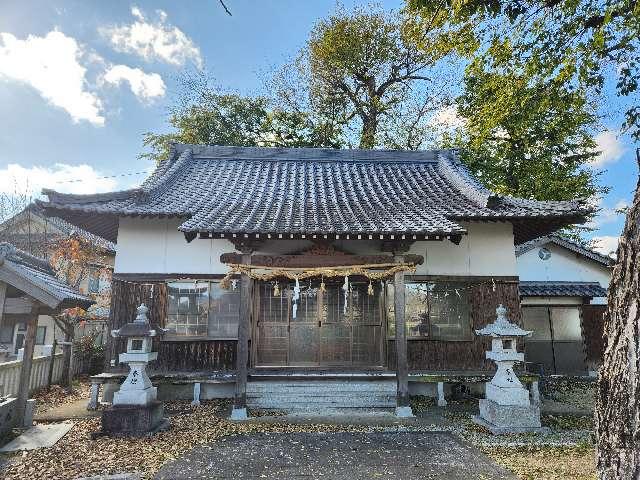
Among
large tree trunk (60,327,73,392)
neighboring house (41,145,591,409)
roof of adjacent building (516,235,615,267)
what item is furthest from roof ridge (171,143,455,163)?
large tree trunk (60,327,73,392)

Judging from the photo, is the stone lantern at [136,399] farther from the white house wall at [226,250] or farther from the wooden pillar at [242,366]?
the white house wall at [226,250]

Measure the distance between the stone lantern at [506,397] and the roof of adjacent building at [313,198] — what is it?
244cm

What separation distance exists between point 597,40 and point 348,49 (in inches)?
712

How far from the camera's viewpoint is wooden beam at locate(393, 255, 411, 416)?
8641 millimetres

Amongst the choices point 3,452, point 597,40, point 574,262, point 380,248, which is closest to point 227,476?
point 3,452

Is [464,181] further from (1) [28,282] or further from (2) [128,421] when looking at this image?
(1) [28,282]

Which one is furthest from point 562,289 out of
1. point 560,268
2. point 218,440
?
point 218,440

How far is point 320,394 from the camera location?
9.48 metres

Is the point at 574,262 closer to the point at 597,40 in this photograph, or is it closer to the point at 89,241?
the point at 597,40

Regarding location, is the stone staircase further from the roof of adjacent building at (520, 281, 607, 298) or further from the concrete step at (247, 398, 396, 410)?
the roof of adjacent building at (520, 281, 607, 298)

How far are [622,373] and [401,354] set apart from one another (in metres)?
6.41

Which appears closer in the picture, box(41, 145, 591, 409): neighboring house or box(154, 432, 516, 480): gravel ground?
box(154, 432, 516, 480): gravel ground

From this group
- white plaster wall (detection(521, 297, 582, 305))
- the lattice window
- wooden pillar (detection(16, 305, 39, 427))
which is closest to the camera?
wooden pillar (detection(16, 305, 39, 427))

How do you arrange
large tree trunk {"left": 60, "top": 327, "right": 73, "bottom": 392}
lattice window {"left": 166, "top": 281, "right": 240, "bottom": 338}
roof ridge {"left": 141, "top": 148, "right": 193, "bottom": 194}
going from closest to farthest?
lattice window {"left": 166, "top": 281, "right": 240, "bottom": 338}, roof ridge {"left": 141, "top": 148, "right": 193, "bottom": 194}, large tree trunk {"left": 60, "top": 327, "right": 73, "bottom": 392}
